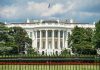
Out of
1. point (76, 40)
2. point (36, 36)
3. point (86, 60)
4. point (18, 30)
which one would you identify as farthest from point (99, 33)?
point (36, 36)

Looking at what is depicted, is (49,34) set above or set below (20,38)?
above

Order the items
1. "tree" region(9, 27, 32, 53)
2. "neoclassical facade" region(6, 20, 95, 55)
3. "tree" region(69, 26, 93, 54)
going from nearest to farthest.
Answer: "tree" region(69, 26, 93, 54) → "tree" region(9, 27, 32, 53) → "neoclassical facade" region(6, 20, 95, 55)

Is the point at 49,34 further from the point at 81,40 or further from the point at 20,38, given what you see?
the point at 81,40

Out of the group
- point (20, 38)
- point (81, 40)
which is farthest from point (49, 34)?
point (81, 40)

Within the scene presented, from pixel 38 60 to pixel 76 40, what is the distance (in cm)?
6014

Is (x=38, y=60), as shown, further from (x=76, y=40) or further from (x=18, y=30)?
(x=18, y=30)

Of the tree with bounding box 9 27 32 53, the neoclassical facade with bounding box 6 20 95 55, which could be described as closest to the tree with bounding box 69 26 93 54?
the tree with bounding box 9 27 32 53

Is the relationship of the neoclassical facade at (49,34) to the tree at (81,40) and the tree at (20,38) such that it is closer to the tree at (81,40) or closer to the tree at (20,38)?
the tree at (20,38)

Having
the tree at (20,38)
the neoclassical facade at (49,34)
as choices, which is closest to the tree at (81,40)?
the tree at (20,38)

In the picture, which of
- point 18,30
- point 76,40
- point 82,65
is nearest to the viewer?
point 82,65

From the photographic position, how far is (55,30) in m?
123

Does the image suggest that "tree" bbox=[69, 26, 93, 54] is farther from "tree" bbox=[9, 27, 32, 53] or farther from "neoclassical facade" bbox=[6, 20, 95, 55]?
"neoclassical facade" bbox=[6, 20, 95, 55]

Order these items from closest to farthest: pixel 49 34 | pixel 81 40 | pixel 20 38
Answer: pixel 81 40, pixel 20 38, pixel 49 34

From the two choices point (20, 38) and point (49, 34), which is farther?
point (49, 34)
